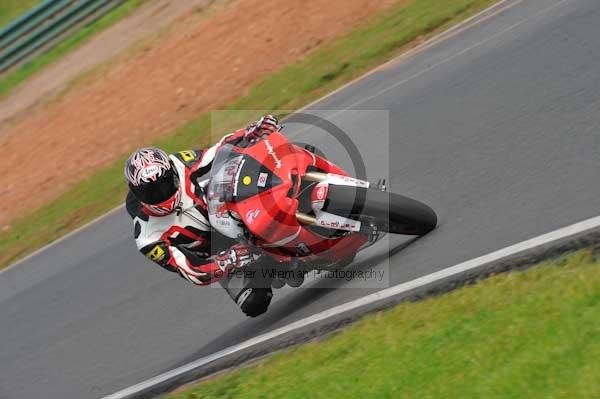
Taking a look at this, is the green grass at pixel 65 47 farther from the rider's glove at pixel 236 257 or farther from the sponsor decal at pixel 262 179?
the sponsor decal at pixel 262 179

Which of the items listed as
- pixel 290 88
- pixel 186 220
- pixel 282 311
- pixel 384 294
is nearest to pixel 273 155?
pixel 186 220

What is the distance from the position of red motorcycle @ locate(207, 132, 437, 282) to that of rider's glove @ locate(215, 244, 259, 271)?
10 cm

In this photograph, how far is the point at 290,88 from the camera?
13.2 metres

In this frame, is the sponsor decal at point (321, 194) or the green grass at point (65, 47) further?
the green grass at point (65, 47)

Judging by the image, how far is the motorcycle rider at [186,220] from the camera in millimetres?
6764

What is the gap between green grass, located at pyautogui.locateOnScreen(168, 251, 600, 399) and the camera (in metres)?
4.74

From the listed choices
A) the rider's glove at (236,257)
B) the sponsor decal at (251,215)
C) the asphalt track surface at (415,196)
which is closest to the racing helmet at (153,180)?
the rider's glove at (236,257)

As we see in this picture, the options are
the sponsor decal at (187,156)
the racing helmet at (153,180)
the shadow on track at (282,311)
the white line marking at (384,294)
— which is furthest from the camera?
the shadow on track at (282,311)

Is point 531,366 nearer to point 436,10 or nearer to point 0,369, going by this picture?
point 0,369

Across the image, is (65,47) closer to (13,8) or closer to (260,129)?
(13,8)

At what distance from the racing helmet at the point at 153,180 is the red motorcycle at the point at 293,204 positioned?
34cm

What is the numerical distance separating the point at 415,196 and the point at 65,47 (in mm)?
14109

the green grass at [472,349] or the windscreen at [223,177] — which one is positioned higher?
the windscreen at [223,177]

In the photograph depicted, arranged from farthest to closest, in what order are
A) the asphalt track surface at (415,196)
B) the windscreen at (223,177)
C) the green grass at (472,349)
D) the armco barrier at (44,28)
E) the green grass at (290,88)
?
1. the armco barrier at (44,28)
2. the green grass at (290,88)
3. the asphalt track surface at (415,196)
4. the windscreen at (223,177)
5. the green grass at (472,349)
